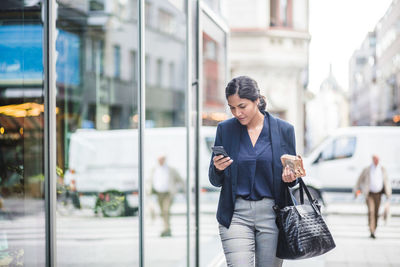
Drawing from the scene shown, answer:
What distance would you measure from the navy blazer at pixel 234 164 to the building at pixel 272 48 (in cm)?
1600

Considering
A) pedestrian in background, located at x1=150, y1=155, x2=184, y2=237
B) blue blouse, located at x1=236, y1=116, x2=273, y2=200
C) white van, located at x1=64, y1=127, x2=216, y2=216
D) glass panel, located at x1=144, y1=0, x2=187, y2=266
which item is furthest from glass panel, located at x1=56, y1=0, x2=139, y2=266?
blue blouse, located at x1=236, y1=116, x2=273, y2=200

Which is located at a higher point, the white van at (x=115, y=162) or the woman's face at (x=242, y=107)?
the woman's face at (x=242, y=107)

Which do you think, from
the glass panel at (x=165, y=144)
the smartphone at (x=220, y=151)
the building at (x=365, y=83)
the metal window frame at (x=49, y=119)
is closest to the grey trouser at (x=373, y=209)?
the glass panel at (x=165, y=144)

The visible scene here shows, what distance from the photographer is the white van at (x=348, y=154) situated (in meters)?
13.4

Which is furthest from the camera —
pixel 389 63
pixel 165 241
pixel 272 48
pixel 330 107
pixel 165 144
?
pixel 330 107

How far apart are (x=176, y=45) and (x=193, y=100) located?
20.9 metres

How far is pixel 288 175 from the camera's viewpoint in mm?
2846

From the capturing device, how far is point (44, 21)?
2.77 metres

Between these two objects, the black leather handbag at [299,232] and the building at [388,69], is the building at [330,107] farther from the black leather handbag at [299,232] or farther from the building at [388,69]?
the black leather handbag at [299,232]

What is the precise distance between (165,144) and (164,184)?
275 cm

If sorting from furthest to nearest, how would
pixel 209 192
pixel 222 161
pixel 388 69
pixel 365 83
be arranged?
1. pixel 365 83
2. pixel 388 69
3. pixel 209 192
4. pixel 222 161

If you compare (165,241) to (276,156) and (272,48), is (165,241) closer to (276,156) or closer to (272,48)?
(276,156)

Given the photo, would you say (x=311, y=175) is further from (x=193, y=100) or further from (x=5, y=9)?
(x=5, y=9)

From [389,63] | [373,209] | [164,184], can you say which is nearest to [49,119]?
[164,184]
